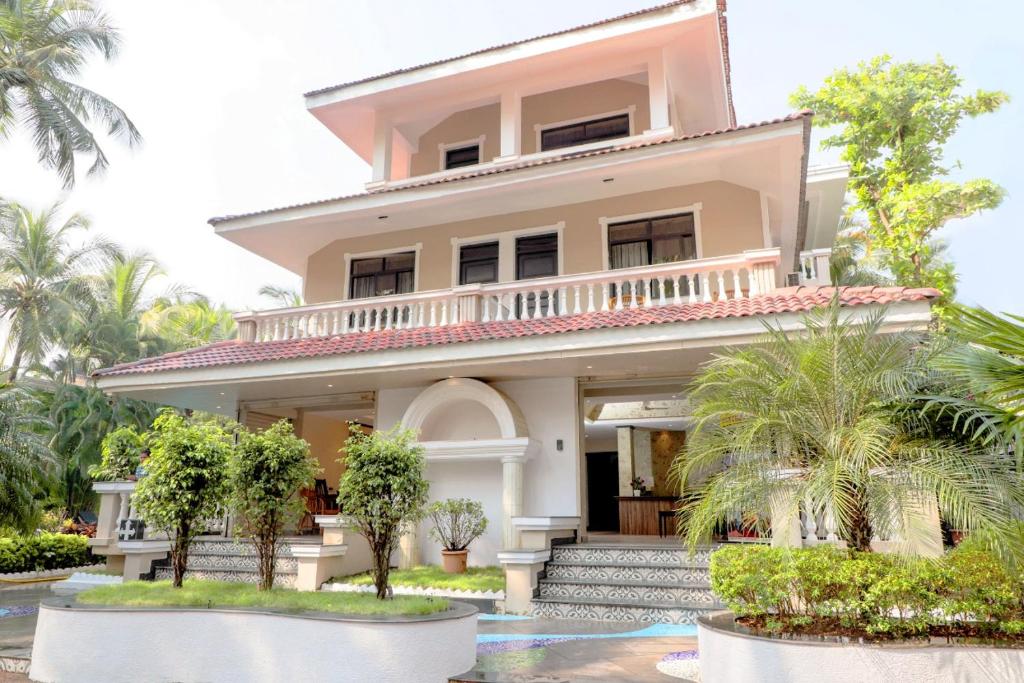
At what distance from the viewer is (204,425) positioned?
782cm

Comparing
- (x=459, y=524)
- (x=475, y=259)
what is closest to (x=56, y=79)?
(x=475, y=259)

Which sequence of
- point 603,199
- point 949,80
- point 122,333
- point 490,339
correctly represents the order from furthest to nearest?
point 122,333
point 949,80
point 603,199
point 490,339

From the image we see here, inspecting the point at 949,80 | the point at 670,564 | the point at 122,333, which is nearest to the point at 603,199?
the point at 670,564

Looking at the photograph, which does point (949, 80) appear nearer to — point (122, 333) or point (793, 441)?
point (793, 441)

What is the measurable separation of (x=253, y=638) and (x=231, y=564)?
6089 mm

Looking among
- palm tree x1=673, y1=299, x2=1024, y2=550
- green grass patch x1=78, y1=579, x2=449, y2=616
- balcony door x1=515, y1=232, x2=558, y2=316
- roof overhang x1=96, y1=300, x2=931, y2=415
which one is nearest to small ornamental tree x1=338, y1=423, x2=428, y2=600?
green grass patch x1=78, y1=579, x2=449, y2=616

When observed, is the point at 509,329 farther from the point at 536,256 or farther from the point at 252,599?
the point at 252,599

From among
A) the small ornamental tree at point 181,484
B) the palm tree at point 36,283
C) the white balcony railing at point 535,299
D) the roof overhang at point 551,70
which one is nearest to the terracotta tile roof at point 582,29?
the roof overhang at point 551,70

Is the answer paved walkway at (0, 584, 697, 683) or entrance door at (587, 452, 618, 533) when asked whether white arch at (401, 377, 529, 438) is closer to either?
paved walkway at (0, 584, 697, 683)

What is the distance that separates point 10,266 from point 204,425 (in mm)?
20715

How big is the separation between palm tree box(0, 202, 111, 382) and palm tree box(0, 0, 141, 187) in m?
6.79

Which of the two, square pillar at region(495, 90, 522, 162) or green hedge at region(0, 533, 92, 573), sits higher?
square pillar at region(495, 90, 522, 162)

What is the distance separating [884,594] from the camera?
200 inches

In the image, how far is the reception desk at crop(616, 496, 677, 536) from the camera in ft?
49.7
